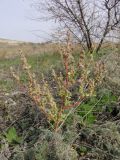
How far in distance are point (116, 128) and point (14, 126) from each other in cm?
110

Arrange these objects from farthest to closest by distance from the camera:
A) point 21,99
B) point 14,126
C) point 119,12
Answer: point 119,12, point 21,99, point 14,126

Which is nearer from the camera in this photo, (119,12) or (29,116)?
Result: (29,116)

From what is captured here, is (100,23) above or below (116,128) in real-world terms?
above

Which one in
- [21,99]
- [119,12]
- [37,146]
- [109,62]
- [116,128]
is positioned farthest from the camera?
[119,12]

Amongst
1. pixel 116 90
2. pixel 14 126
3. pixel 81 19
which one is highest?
pixel 81 19

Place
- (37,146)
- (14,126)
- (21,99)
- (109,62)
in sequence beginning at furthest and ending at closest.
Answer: (109,62) → (21,99) → (14,126) → (37,146)

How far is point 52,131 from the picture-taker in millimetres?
3707

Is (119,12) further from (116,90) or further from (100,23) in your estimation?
(116,90)

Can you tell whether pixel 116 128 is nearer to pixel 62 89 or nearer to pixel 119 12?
pixel 62 89

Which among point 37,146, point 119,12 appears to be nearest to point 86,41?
point 119,12

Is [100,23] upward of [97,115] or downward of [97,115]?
upward

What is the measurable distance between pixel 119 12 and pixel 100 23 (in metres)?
0.57

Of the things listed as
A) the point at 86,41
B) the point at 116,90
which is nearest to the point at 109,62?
the point at 116,90

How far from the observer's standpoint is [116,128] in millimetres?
3859
